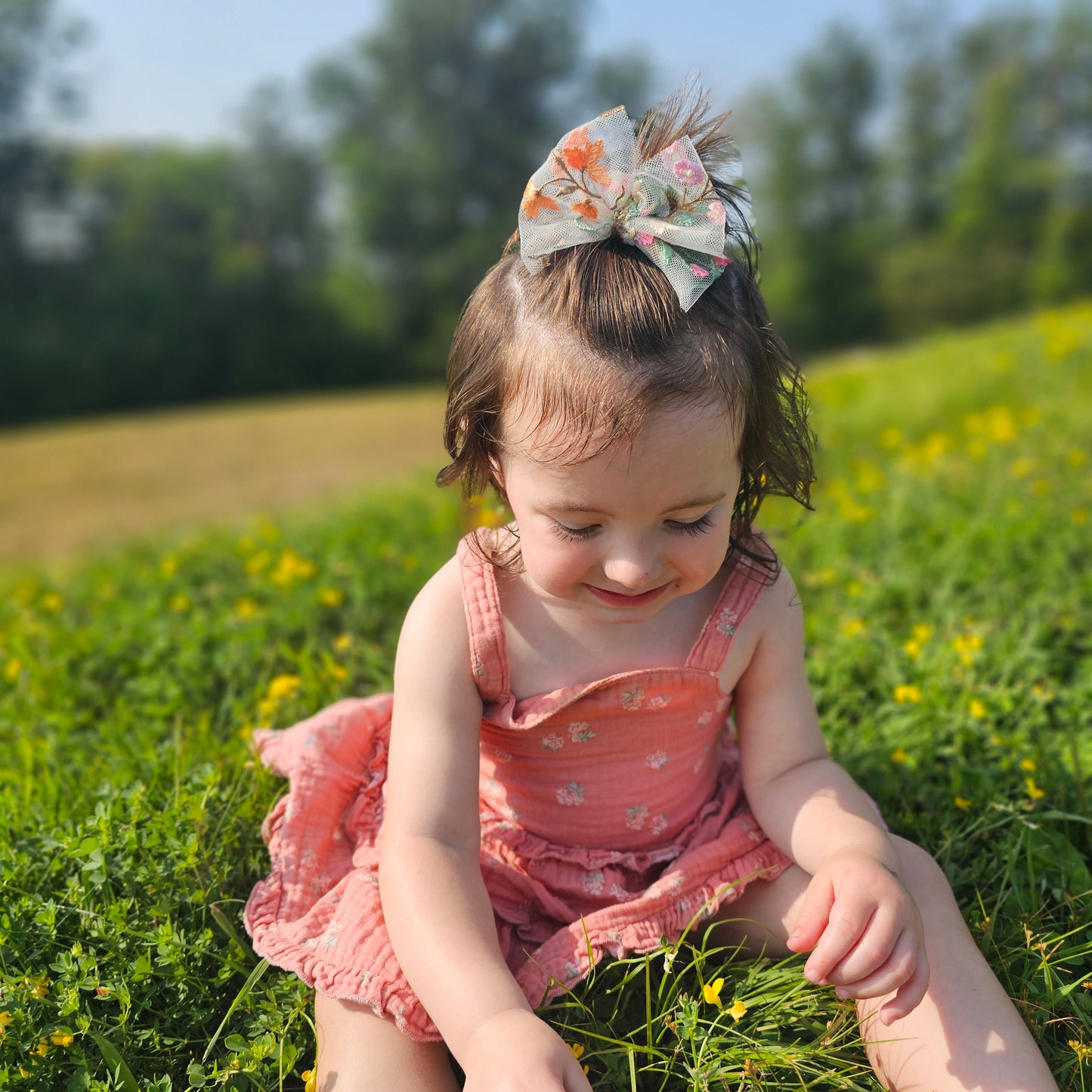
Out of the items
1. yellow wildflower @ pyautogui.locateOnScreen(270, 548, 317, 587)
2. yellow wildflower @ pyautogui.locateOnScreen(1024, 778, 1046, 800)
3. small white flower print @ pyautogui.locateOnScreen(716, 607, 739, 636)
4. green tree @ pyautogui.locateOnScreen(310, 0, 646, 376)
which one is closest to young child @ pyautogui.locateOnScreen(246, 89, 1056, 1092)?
small white flower print @ pyautogui.locateOnScreen(716, 607, 739, 636)

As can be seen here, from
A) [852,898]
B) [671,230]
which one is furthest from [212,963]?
[671,230]

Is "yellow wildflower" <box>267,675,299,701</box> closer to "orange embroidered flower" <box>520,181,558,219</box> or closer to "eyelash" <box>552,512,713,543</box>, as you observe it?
"eyelash" <box>552,512,713,543</box>

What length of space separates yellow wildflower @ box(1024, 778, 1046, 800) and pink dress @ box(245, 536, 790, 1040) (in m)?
0.53

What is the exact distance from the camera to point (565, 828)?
1704 millimetres

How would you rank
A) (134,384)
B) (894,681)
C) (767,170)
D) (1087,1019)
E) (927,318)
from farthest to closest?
1. (767,170)
2. (927,318)
3. (134,384)
4. (894,681)
5. (1087,1019)

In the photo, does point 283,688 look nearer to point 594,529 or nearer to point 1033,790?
point 594,529

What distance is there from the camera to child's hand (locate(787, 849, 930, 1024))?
1.31 metres

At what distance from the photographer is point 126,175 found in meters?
29.0

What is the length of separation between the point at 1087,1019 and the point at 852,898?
461 millimetres

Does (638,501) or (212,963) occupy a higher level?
(638,501)

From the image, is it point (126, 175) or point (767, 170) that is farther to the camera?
point (767, 170)

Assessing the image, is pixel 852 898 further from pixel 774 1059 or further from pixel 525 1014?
pixel 525 1014

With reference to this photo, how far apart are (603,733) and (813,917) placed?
438 mm

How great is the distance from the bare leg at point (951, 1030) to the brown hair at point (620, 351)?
A: 2.29ft
